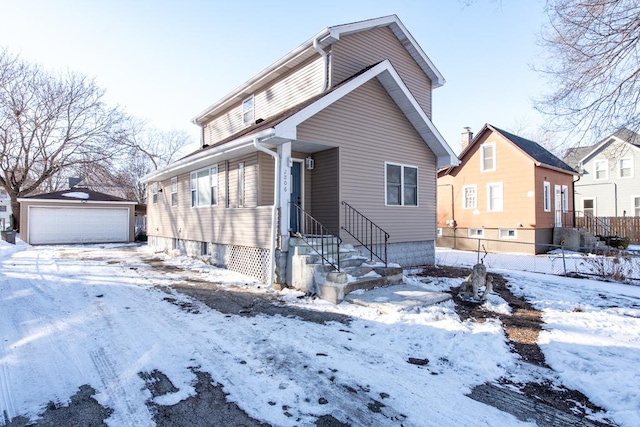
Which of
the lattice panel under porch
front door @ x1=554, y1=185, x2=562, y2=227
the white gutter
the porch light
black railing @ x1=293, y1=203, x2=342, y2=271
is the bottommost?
the lattice panel under porch

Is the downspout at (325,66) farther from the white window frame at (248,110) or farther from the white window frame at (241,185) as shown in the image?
the white window frame at (248,110)

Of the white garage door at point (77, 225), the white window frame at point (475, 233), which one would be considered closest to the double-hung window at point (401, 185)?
the white window frame at point (475, 233)

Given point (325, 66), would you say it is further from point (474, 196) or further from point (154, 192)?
point (474, 196)

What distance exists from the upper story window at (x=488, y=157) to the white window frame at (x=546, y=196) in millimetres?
2574

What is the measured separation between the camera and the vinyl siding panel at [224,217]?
9.19m

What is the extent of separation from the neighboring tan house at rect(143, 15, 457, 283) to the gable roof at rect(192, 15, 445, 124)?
39 millimetres

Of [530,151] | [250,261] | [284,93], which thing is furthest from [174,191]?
[530,151]

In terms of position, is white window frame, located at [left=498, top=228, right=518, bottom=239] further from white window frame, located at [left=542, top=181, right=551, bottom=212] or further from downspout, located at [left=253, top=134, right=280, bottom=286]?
downspout, located at [left=253, top=134, right=280, bottom=286]

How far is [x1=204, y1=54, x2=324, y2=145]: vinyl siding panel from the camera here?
10.8m

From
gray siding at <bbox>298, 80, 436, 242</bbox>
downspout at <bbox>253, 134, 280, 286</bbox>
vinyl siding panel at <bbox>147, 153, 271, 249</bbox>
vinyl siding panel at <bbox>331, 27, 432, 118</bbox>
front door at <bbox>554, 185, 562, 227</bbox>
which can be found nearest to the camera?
downspout at <bbox>253, 134, 280, 286</bbox>

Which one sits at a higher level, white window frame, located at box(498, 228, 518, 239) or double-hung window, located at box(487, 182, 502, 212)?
double-hung window, located at box(487, 182, 502, 212)

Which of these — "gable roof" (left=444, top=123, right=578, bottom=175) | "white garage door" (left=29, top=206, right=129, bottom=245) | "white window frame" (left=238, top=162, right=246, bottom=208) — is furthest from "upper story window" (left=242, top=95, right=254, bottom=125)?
"white garage door" (left=29, top=206, right=129, bottom=245)

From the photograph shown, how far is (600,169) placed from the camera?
24.7 m

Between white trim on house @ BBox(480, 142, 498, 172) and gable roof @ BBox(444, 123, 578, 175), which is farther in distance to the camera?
white trim on house @ BBox(480, 142, 498, 172)
